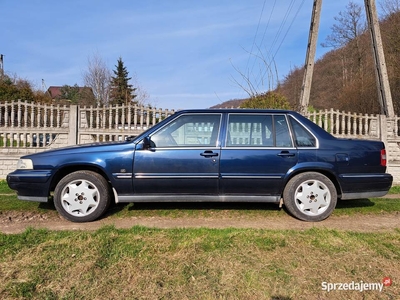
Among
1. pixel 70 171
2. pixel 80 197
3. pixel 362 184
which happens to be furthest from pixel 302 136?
pixel 70 171

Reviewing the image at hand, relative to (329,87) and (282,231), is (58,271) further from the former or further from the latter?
(329,87)

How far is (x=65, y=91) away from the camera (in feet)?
139

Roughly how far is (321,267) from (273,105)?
24.7 feet

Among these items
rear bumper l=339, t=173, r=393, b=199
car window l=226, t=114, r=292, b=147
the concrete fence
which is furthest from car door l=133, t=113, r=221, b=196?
the concrete fence

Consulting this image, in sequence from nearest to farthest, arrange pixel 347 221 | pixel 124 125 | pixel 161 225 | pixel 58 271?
pixel 58 271
pixel 161 225
pixel 347 221
pixel 124 125

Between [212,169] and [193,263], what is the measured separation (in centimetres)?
159

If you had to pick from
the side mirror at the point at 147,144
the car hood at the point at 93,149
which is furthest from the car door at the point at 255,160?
the car hood at the point at 93,149

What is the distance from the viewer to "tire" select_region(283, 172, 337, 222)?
417 centimetres

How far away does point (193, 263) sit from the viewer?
9.17ft

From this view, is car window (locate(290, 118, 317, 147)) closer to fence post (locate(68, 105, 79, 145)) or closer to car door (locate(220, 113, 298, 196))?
car door (locate(220, 113, 298, 196))

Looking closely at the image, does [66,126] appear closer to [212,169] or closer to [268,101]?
[212,169]

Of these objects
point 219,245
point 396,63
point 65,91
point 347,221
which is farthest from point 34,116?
point 65,91

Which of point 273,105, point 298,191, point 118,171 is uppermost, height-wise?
point 273,105

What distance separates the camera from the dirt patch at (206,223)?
3.91 meters
